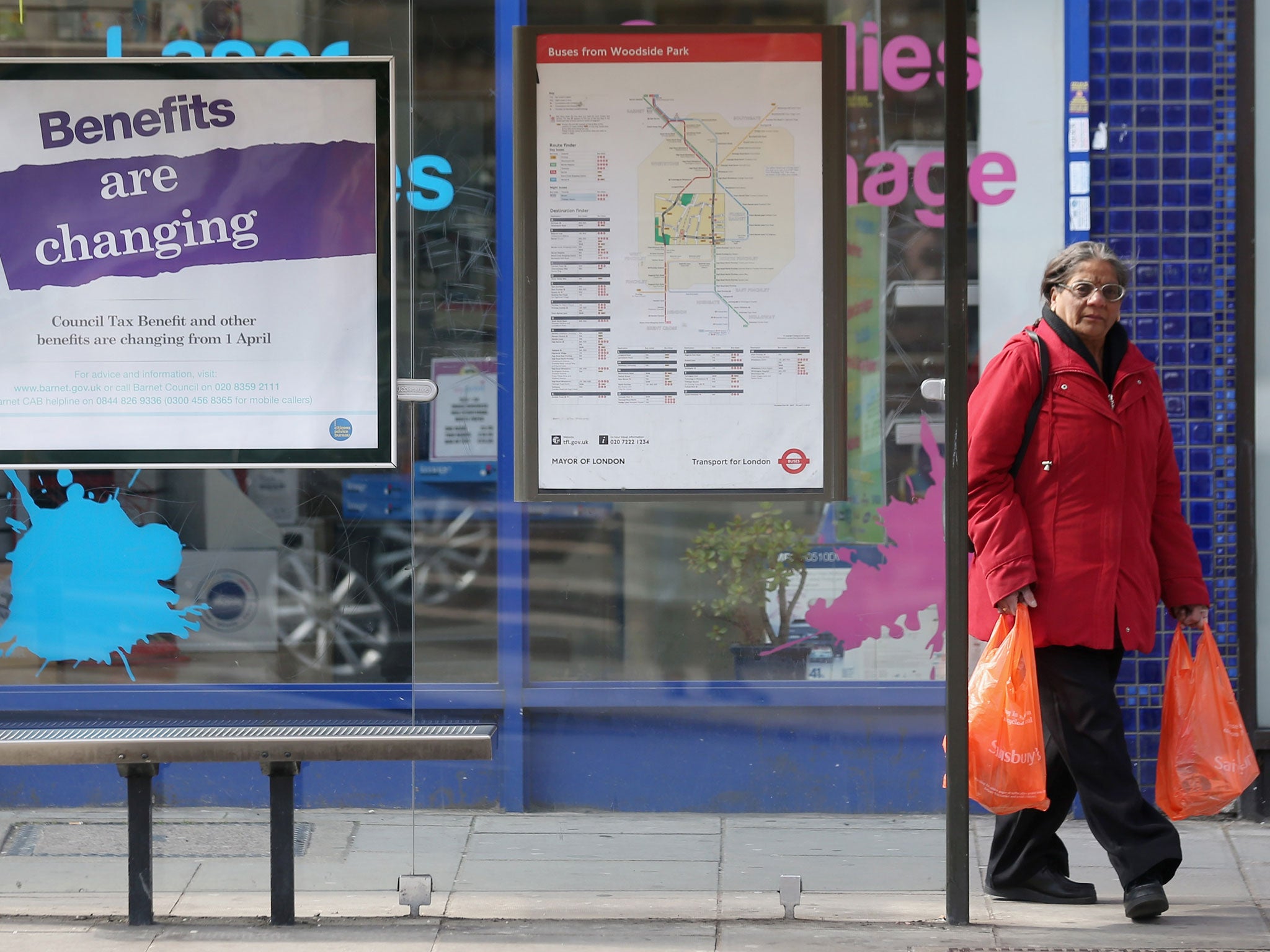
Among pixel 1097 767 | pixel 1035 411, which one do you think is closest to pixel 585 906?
pixel 1097 767

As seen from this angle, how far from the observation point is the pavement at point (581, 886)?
3.91 m

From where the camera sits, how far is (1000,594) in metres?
3.91

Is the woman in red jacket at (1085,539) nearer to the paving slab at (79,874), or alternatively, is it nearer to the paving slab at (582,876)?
the paving slab at (582,876)

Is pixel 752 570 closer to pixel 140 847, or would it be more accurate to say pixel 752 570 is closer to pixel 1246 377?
pixel 1246 377

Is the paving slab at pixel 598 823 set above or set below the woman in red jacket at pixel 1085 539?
below

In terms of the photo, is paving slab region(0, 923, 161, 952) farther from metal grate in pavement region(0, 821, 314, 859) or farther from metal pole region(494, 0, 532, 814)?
metal pole region(494, 0, 532, 814)

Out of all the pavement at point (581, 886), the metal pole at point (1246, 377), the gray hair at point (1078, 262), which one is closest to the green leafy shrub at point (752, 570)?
the pavement at point (581, 886)

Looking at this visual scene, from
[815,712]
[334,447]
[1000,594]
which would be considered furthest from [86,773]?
[1000,594]

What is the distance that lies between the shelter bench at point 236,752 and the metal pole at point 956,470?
124 cm

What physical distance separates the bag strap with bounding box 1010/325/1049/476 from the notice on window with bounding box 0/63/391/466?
1862 millimetres

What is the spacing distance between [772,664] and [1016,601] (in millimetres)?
1344

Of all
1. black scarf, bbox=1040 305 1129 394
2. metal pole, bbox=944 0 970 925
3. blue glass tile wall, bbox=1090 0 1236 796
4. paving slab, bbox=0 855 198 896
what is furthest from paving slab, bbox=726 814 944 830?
black scarf, bbox=1040 305 1129 394

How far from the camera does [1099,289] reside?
13.1 ft

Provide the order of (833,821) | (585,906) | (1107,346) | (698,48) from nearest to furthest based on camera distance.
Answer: (1107,346), (585,906), (698,48), (833,821)
